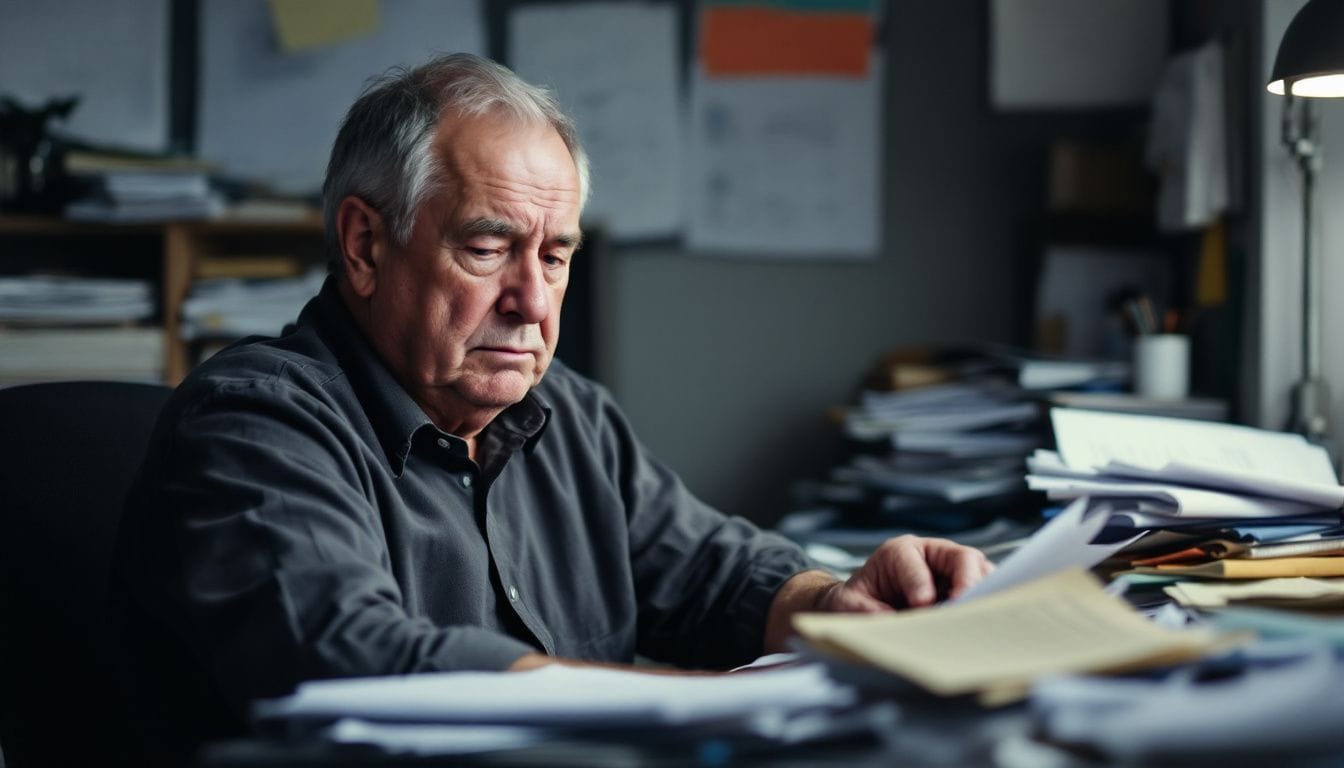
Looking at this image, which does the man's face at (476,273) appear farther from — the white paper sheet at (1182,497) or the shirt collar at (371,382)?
the white paper sheet at (1182,497)

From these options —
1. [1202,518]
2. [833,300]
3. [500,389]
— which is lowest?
[1202,518]

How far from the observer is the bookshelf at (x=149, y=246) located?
2.29 metres

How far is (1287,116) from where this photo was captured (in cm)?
163

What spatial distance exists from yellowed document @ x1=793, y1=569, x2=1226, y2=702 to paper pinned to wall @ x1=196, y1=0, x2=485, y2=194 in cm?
211

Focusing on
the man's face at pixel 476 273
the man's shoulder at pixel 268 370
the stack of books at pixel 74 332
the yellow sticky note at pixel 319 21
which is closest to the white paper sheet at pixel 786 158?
the yellow sticky note at pixel 319 21

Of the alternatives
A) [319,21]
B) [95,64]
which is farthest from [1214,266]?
[95,64]

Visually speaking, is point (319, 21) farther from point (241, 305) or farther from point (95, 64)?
point (241, 305)

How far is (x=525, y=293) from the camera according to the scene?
1.24m

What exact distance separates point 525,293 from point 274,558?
425mm

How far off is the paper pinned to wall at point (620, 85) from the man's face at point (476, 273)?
1.36 metres

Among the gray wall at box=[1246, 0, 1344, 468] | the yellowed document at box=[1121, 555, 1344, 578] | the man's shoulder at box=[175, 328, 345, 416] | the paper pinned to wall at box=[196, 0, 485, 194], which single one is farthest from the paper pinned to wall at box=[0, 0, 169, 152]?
the yellowed document at box=[1121, 555, 1344, 578]

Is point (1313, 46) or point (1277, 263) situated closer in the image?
point (1313, 46)

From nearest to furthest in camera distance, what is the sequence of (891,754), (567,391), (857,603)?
(891,754) < (857,603) < (567,391)

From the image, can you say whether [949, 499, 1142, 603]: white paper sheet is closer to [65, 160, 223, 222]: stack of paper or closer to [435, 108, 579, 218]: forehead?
[435, 108, 579, 218]: forehead
